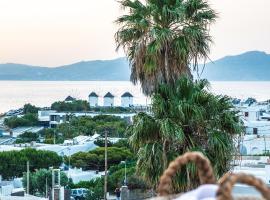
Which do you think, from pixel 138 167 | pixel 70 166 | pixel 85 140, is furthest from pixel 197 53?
pixel 85 140

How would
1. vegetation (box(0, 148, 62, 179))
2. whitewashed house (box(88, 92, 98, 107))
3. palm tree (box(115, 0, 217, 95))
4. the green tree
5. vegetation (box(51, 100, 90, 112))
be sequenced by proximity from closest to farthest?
palm tree (box(115, 0, 217, 95)), vegetation (box(0, 148, 62, 179)), the green tree, vegetation (box(51, 100, 90, 112)), whitewashed house (box(88, 92, 98, 107))

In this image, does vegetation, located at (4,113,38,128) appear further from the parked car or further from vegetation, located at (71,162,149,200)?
the parked car

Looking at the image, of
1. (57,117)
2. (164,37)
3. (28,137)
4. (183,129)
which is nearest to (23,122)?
(57,117)

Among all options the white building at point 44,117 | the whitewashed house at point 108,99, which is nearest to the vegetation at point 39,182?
the white building at point 44,117

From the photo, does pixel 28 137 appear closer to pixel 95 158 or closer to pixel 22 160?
pixel 95 158

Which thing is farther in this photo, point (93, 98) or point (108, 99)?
point (108, 99)

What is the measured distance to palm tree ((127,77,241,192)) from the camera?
819 centimetres

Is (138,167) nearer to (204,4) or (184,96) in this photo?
(184,96)

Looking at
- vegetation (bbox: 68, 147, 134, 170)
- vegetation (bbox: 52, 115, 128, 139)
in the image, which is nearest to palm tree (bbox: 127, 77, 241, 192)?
vegetation (bbox: 68, 147, 134, 170)

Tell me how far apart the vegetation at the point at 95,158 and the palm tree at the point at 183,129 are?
2786 cm

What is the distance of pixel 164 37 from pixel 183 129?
1.43m

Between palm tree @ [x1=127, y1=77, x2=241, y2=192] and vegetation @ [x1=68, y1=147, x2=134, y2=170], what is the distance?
27863 mm

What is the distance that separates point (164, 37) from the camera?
352 inches

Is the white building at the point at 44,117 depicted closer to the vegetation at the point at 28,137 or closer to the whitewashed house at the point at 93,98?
the vegetation at the point at 28,137
